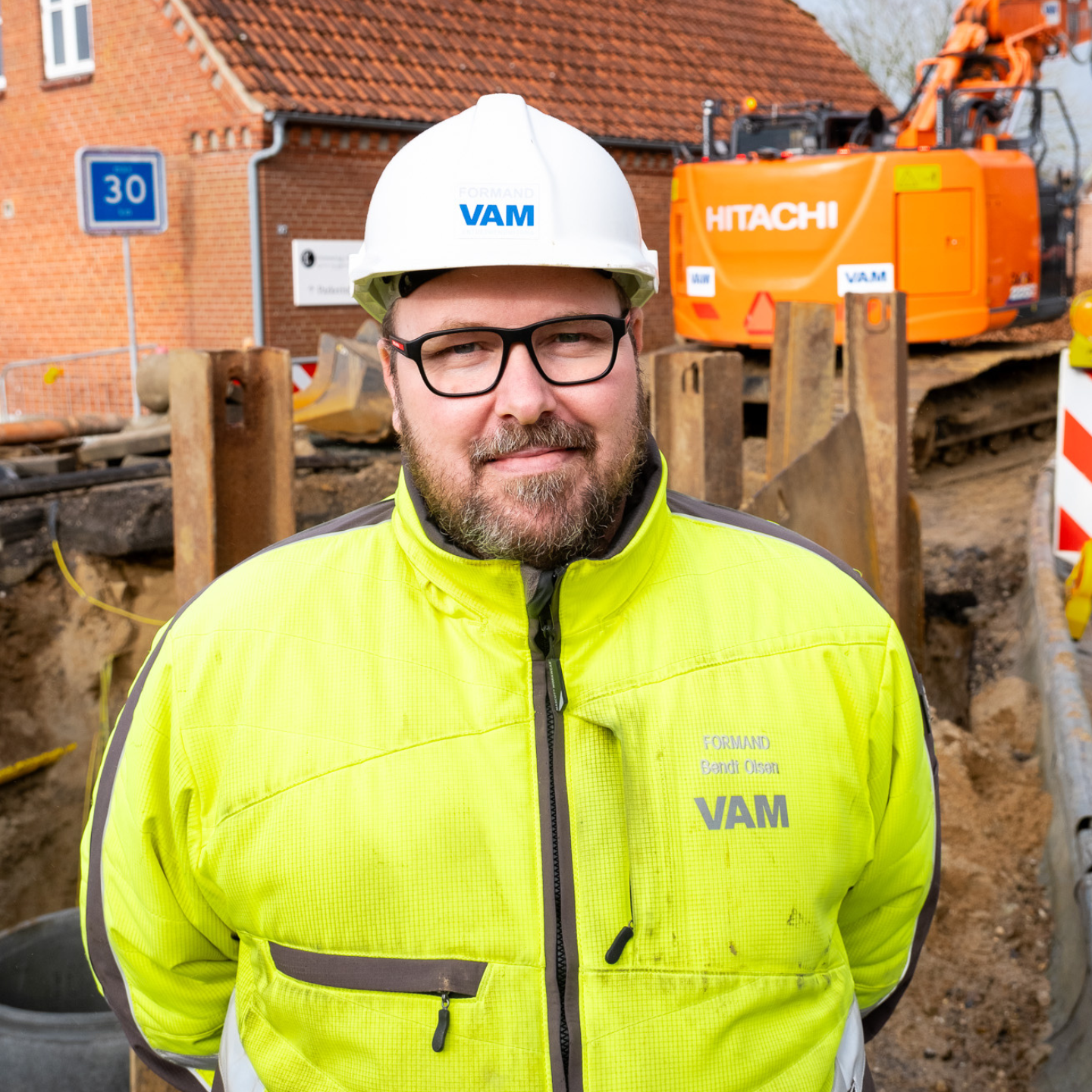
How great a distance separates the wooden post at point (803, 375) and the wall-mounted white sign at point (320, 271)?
397 inches

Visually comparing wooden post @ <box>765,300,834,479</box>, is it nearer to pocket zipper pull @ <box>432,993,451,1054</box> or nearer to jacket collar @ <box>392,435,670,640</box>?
jacket collar @ <box>392,435,670,640</box>

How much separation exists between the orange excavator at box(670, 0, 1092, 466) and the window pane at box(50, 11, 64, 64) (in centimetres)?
962

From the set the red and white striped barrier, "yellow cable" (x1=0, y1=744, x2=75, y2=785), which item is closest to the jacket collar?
"yellow cable" (x1=0, y1=744, x2=75, y2=785)

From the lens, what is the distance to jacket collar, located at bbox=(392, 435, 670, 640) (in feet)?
5.57

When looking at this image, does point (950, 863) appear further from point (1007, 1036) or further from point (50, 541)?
point (50, 541)

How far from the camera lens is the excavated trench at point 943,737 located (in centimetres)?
358

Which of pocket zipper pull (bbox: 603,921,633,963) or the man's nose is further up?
the man's nose

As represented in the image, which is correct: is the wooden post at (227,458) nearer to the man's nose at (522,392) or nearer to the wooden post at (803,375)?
the man's nose at (522,392)

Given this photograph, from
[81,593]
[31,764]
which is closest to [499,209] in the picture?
[81,593]

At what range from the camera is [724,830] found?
5.57 ft

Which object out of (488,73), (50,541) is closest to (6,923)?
(50,541)

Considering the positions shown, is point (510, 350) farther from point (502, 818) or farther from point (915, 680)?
point (915, 680)

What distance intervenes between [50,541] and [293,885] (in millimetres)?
5329

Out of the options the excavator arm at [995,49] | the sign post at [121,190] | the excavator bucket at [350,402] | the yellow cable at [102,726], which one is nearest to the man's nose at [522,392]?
the yellow cable at [102,726]
